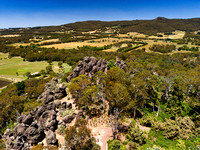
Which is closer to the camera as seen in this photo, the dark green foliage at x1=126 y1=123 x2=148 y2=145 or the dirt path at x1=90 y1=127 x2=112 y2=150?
the dark green foliage at x1=126 y1=123 x2=148 y2=145

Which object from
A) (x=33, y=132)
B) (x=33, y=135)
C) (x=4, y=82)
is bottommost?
(x=4, y=82)

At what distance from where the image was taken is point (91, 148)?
2362cm

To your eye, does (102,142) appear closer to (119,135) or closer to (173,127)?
(119,135)

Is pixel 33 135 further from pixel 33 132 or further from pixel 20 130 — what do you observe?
pixel 20 130

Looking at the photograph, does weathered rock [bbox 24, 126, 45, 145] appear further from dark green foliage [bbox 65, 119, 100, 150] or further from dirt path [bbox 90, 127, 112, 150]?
dirt path [bbox 90, 127, 112, 150]

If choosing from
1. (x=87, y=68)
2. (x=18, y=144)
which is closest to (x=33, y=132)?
(x=18, y=144)

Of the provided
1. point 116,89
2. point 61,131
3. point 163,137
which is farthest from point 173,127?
point 61,131

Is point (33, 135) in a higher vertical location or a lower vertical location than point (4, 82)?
higher

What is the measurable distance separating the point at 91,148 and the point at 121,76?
24.4 metres

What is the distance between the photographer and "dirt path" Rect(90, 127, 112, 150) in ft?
91.9

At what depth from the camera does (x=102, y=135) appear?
3036 centimetres

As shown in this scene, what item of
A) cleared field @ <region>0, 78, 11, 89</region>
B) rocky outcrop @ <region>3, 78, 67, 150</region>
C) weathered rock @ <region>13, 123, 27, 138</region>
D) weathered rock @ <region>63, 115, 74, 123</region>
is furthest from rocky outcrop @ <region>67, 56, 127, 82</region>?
cleared field @ <region>0, 78, 11, 89</region>

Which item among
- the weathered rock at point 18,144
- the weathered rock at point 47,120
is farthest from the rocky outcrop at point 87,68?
the weathered rock at point 18,144

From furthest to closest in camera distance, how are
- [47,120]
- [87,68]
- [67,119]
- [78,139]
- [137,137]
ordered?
[87,68] < [67,119] < [47,120] < [137,137] < [78,139]
